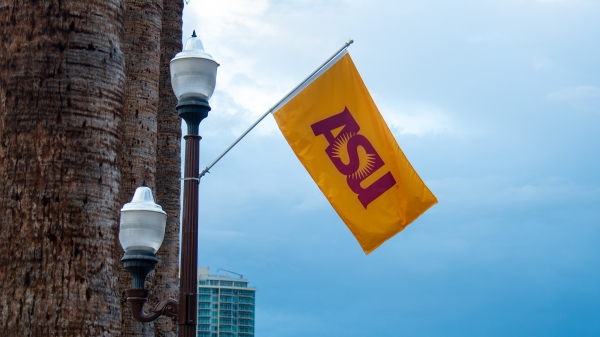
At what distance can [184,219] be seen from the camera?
7465 millimetres

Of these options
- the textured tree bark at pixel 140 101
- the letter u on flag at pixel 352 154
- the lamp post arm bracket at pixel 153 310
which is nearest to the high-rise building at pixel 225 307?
the textured tree bark at pixel 140 101

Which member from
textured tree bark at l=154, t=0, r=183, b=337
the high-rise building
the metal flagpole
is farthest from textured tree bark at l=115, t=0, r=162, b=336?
the high-rise building

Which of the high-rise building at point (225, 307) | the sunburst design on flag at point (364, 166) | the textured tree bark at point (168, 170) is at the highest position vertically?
the high-rise building at point (225, 307)

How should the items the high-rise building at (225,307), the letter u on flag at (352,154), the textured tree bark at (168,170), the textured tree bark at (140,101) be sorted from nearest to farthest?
the letter u on flag at (352,154)
the textured tree bark at (140,101)
the textured tree bark at (168,170)
the high-rise building at (225,307)

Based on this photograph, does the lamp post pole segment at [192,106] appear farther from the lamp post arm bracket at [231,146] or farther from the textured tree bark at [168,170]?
the textured tree bark at [168,170]

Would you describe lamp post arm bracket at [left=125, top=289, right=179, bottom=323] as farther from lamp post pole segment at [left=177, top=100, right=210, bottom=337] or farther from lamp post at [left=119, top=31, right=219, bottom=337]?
lamp post pole segment at [left=177, top=100, right=210, bottom=337]

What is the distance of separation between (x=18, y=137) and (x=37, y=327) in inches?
64.3

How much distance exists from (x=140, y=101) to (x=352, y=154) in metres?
5.86

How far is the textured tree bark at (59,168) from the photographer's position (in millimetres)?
6906

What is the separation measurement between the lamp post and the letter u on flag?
1.90 meters

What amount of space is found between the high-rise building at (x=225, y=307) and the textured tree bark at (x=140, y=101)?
131 metres

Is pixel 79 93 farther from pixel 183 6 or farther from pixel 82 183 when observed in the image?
pixel 183 6

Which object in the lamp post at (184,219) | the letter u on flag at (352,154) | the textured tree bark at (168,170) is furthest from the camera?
the textured tree bark at (168,170)

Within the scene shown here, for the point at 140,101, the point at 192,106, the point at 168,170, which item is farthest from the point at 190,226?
the point at 168,170
